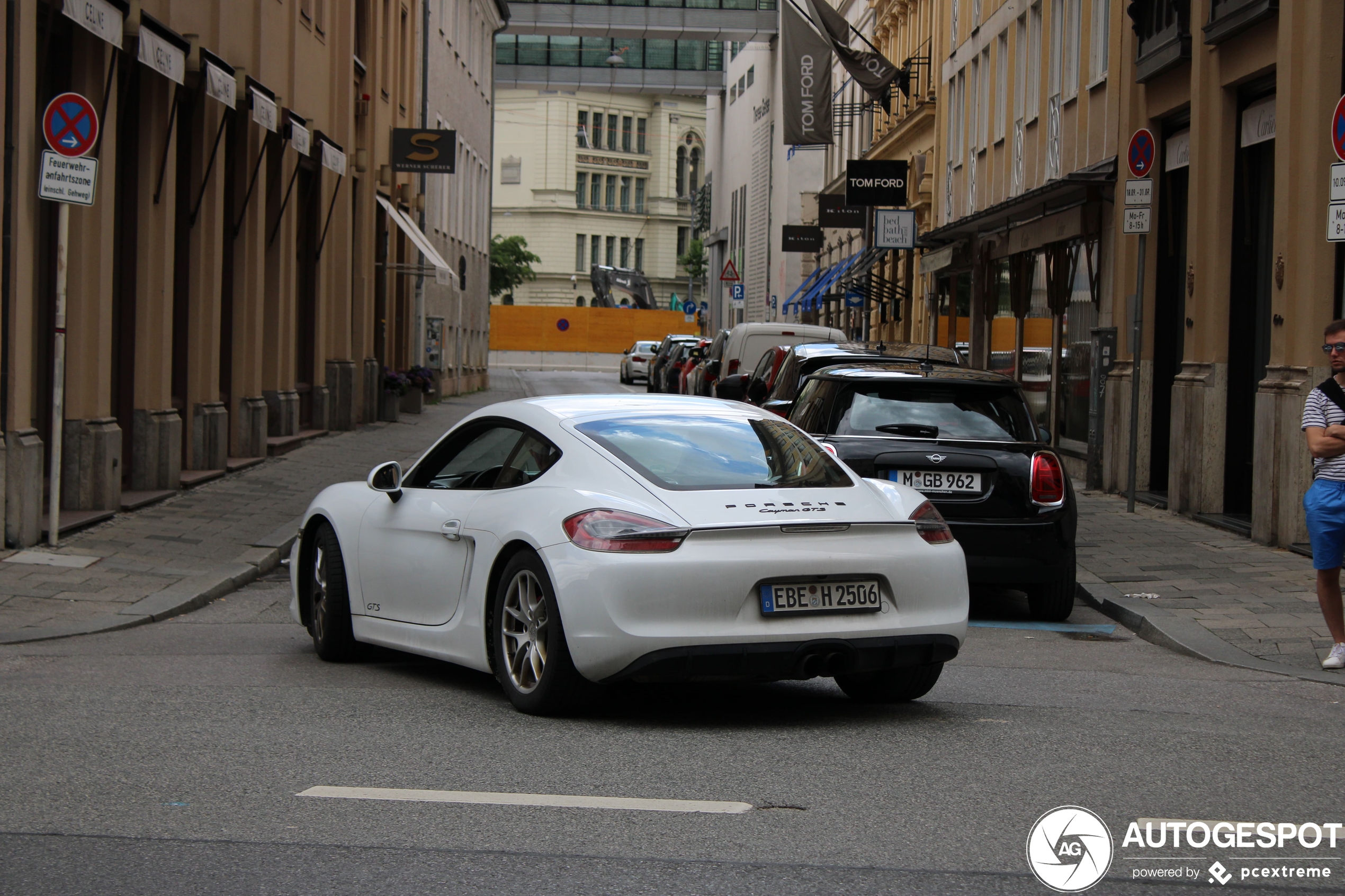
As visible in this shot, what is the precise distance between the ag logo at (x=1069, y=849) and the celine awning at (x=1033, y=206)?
1544 centimetres

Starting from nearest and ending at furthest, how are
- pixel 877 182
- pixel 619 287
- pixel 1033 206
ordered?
pixel 1033 206 < pixel 877 182 < pixel 619 287

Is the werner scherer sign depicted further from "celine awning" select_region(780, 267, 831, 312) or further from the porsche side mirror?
"celine awning" select_region(780, 267, 831, 312)

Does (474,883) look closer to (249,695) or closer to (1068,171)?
(249,695)

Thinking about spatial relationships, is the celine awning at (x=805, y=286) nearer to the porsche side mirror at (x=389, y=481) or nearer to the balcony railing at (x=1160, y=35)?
the balcony railing at (x=1160, y=35)

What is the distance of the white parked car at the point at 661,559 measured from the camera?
6.14 metres

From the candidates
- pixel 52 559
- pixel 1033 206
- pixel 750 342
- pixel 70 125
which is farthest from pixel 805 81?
pixel 52 559

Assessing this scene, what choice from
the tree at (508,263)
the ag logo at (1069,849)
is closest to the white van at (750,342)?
the ag logo at (1069,849)

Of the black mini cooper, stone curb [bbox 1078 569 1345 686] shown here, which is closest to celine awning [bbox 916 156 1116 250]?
stone curb [bbox 1078 569 1345 686]

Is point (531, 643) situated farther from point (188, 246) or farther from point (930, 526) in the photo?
point (188, 246)

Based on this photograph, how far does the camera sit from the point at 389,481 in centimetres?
786

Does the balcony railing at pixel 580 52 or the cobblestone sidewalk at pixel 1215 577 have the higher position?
the balcony railing at pixel 580 52

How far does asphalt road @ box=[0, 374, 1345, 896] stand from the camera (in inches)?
175

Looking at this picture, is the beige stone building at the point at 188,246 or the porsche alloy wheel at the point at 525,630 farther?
the beige stone building at the point at 188,246

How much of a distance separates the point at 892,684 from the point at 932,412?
3.64m
